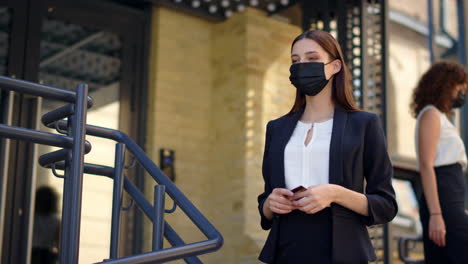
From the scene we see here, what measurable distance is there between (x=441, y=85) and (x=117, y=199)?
1731 mm

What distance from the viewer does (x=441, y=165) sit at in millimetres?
2895

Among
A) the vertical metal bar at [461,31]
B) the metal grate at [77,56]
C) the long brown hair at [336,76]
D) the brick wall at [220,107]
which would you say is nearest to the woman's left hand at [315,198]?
the long brown hair at [336,76]

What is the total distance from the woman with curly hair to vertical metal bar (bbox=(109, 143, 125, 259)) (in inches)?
56.7

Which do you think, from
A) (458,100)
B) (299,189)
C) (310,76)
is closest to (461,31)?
(458,100)

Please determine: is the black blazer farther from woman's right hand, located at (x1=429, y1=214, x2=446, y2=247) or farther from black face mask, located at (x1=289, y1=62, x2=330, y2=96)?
woman's right hand, located at (x1=429, y1=214, x2=446, y2=247)

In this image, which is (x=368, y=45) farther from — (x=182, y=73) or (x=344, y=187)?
(x=344, y=187)

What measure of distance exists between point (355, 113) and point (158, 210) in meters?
0.78

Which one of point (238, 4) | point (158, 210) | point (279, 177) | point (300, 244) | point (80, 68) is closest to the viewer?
point (300, 244)

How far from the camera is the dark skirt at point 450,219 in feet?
9.02

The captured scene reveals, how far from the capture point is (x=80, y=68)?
4.62m

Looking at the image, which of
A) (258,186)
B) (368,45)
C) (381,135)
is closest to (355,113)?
(381,135)

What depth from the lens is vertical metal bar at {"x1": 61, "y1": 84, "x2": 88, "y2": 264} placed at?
1715 millimetres

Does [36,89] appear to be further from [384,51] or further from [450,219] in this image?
[384,51]

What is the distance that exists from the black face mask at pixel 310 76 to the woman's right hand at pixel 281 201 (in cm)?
35
